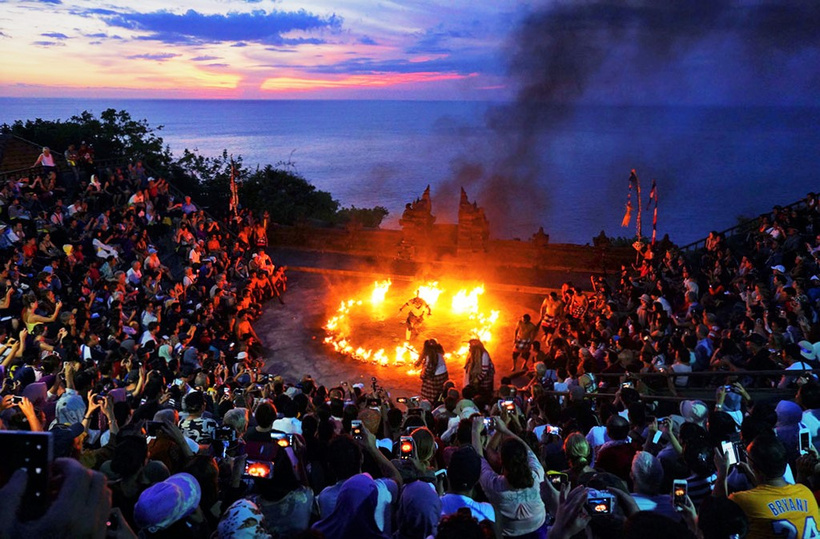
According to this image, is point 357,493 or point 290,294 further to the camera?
point 290,294

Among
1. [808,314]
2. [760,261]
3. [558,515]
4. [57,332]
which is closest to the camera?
[558,515]

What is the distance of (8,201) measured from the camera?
17406mm

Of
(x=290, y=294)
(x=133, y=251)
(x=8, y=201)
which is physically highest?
(x=8, y=201)

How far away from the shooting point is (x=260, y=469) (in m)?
4.73

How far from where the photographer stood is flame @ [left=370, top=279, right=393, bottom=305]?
19547mm

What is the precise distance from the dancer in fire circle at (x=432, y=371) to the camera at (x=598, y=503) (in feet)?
28.3

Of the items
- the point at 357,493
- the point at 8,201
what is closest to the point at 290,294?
the point at 8,201

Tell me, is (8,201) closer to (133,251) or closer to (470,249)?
(133,251)

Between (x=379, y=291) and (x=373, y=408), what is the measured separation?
1248 cm

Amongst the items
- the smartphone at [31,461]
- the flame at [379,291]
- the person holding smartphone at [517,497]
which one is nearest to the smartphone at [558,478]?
the person holding smartphone at [517,497]

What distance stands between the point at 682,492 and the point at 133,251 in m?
17.0

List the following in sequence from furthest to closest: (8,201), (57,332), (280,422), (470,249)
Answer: (470,249) → (8,201) → (57,332) → (280,422)

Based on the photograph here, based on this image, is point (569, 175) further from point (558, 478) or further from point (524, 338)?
point (558, 478)

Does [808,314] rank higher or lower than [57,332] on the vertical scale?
higher
